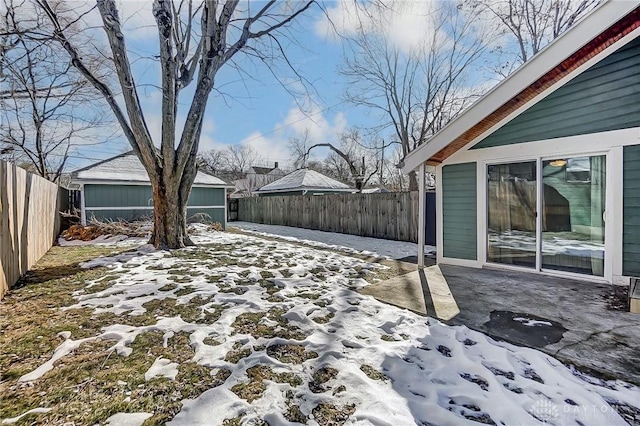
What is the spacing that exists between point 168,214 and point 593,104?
7.89m

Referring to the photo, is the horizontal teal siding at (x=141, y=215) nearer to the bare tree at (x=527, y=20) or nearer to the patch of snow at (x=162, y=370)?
the patch of snow at (x=162, y=370)

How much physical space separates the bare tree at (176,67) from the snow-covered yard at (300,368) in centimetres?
316

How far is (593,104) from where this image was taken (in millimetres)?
4145

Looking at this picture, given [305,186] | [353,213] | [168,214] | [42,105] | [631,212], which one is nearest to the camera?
[631,212]

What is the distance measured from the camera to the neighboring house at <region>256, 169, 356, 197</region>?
50.1ft

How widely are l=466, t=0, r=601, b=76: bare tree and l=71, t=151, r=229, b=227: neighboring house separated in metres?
12.9

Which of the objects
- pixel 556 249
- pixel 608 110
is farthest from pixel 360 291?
pixel 608 110

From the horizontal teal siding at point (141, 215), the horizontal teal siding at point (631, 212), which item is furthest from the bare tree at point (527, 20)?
the horizontal teal siding at point (141, 215)

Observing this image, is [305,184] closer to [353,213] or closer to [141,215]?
[353,213]

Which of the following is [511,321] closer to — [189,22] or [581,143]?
[581,143]

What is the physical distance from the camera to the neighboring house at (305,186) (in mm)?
15273

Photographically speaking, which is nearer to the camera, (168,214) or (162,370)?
(162,370)

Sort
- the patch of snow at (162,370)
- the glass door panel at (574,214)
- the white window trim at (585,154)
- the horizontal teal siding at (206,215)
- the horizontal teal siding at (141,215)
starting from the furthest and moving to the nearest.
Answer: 1. the horizontal teal siding at (206,215)
2. the horizontal teal siding at (141,215)
3. the glass door panel at (574,214)
4. the white window trim at (585,154)
5. the patch of snow at (162,370)

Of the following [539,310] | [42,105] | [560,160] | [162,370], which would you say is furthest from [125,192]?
[560,160]
